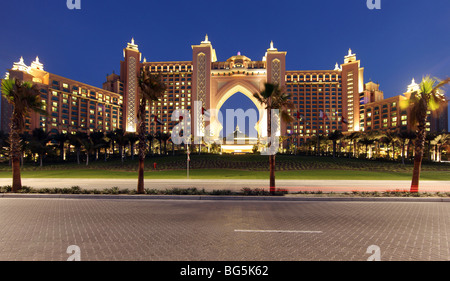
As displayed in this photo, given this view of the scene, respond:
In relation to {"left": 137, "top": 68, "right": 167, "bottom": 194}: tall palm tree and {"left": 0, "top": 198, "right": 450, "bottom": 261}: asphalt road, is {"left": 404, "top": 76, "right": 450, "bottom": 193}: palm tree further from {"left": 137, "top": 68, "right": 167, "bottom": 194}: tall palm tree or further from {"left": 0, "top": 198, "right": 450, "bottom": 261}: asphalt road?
{"left": 137, "top": 68, "right": 167, "bottom": 194}: tall palm tree

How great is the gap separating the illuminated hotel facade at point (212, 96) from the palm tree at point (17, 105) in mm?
93009

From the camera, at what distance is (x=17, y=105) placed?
47.4 feet

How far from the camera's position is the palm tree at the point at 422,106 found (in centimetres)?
1448

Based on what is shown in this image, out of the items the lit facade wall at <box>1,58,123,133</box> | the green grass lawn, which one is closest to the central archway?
the lit facade wall at <box>1,58,123,133</box>

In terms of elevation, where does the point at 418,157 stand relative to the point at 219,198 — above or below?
above

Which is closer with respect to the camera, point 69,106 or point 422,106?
point 422,106

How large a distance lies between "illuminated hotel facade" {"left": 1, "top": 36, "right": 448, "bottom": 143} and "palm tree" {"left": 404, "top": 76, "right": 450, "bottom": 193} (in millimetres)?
95802

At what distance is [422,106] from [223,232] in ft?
49.8

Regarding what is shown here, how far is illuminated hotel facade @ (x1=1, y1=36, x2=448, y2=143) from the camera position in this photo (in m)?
112

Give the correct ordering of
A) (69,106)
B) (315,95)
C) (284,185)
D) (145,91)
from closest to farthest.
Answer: (145,91) < (284,185) < (69,106) < (315,95)

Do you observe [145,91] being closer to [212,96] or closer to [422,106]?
[422,106]

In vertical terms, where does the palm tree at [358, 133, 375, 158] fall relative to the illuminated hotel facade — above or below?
below

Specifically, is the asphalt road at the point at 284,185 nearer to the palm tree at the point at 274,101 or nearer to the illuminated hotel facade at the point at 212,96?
the palm tree at the point at 274,101

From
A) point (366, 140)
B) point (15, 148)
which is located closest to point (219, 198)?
point (15, 148)
